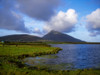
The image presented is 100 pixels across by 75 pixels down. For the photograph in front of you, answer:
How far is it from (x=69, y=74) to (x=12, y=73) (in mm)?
8070

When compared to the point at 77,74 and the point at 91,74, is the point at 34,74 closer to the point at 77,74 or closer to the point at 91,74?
the point at 77,74

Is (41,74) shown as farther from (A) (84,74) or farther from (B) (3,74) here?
(A) (84,74)

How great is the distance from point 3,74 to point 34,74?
397 centimetres

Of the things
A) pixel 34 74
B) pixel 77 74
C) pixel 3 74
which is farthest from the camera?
pixel 77 74

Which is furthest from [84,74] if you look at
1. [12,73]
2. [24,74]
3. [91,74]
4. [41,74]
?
[12,73]

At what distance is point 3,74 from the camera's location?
575 inches

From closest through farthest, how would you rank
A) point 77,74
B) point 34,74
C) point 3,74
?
point 3,74 < point 34,74 < point 77,74

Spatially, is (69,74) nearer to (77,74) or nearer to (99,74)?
(77,74)

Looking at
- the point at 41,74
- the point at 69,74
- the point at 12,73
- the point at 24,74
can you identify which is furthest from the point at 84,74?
the point at 12,73

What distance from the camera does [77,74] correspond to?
16781mm

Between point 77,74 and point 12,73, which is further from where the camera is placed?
point 77,74

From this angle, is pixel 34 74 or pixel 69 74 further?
pixel 69 74

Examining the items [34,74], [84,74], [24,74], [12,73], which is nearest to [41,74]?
[34,74]

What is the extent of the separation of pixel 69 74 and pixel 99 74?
14.9ft
